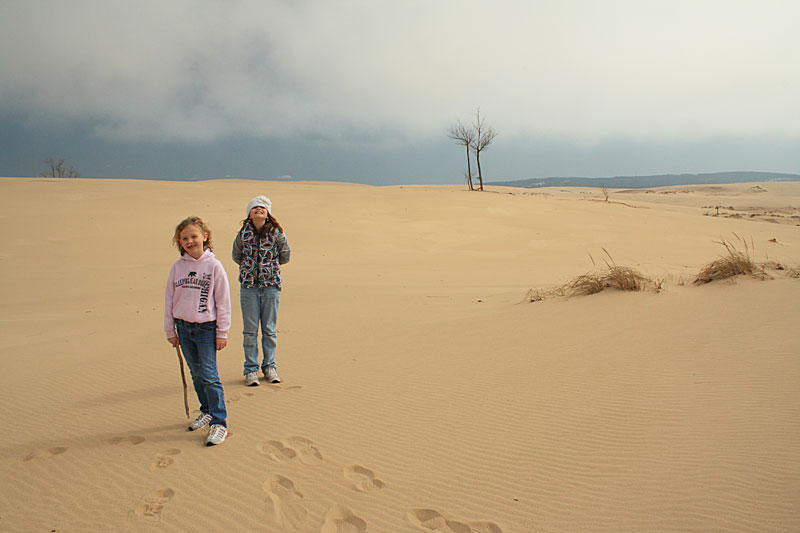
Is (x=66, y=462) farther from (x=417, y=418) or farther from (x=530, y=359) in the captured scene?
(x=530, y=359)

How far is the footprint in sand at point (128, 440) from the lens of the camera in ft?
10.6

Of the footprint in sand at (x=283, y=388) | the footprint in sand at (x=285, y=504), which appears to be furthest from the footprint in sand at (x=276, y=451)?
the footprint in sand at (x=283, y=388)

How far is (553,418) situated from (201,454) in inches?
95.6

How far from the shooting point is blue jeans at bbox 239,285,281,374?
419cm

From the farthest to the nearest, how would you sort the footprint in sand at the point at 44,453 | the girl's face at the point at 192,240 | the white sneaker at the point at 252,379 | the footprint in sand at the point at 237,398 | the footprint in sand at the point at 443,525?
the white sneaker at the point at 252,379, the footprint in sand at the point at 237,398, the girl's face at the point at 192,240, the footprint in sand at the point at 44,453, the footprint in sand at the point at 443,525

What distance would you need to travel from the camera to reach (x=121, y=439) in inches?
130

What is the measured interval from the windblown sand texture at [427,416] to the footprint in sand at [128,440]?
0.6 inches

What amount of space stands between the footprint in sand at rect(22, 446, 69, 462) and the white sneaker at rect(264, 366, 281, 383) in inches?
63.3

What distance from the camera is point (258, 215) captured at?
4.09 metres

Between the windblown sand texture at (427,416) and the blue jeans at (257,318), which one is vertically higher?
the blue jeans at (257,318)

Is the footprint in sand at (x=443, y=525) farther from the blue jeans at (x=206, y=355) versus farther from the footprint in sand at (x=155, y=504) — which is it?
the blue jeans at (x=206, y=355)

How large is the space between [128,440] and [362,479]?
5.76 ft

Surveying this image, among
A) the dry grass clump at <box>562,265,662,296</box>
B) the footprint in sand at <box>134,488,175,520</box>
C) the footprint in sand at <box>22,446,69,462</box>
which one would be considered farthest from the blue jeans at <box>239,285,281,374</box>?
the dry grass clump at <box>562,265,662,296</box>

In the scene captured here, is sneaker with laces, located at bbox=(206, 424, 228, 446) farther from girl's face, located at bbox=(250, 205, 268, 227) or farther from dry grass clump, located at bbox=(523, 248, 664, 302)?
dry grass clump, located at bbox=(523, 248, 664, 302)
